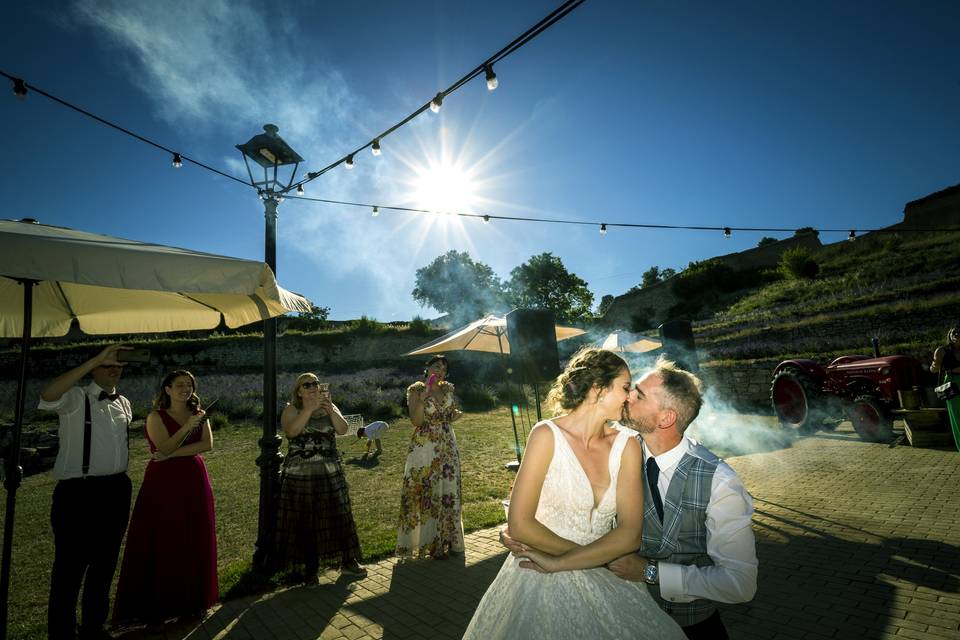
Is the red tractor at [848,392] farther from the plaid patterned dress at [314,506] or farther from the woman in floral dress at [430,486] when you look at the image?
the plaid patterned dress at [314,506]

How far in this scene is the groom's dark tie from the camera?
196 cm

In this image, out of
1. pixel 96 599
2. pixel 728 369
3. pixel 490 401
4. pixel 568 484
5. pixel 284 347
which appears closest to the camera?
pixel 568 484

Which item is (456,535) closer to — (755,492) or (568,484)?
(568,484)

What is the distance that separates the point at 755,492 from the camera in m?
6.68

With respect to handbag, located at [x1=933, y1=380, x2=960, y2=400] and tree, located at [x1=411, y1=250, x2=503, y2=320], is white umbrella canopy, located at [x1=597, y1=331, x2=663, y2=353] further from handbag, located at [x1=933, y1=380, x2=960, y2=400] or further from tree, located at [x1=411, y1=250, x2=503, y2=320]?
tree, located at [x1=411, y1=250, x2=503, y2=320]

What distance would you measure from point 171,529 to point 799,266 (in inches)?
1576

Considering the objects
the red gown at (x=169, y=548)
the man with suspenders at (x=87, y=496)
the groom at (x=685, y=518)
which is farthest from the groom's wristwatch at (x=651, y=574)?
the man with suspenders at (x=87, y=496)

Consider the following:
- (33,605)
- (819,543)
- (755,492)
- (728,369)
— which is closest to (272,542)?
(33,605)

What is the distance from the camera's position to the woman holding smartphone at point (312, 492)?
13.3 ft

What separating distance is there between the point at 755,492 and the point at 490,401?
50.2 feet

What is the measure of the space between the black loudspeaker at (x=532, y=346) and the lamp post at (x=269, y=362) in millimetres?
3765

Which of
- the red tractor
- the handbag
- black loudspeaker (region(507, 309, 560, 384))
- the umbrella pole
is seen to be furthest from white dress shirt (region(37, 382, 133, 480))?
the red tractor

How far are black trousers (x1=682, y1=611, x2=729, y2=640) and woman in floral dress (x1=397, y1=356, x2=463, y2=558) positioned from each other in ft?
10.4

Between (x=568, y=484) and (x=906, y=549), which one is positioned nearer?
(x=568, y=484)
